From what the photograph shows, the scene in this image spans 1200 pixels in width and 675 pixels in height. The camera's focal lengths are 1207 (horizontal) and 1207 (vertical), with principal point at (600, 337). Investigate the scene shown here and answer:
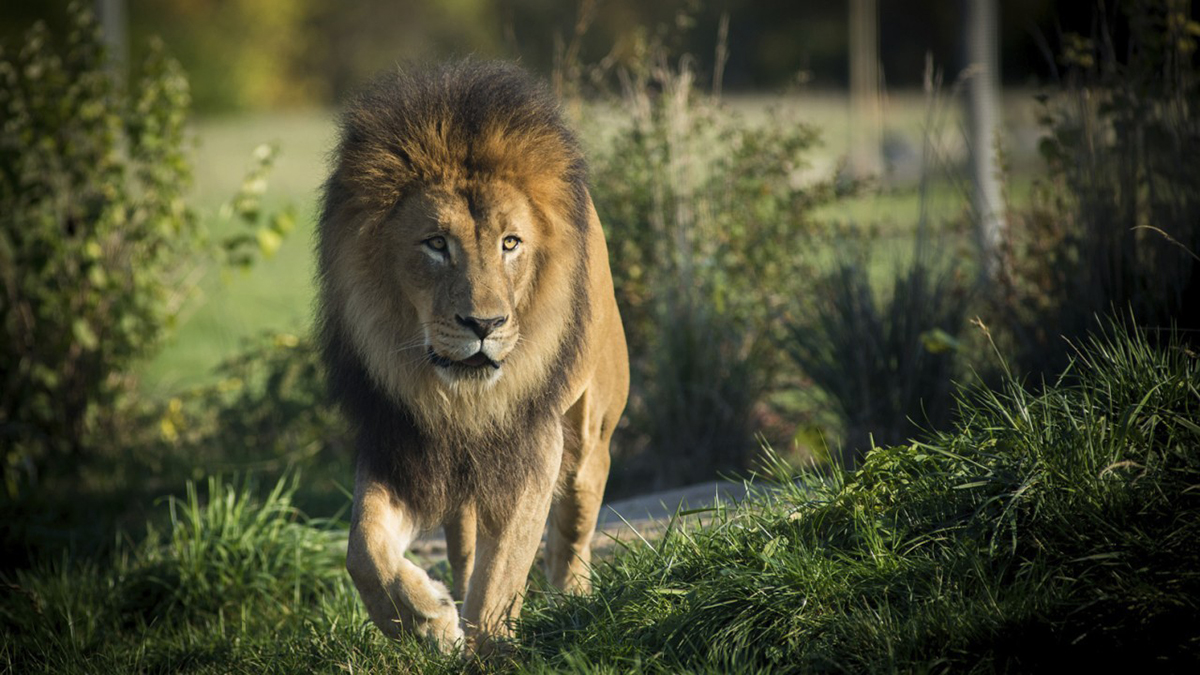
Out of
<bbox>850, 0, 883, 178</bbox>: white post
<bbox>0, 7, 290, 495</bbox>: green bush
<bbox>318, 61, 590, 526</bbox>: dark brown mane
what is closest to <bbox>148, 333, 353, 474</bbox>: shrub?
<bbox>0, 7, 290, 495</bbox>: green bush

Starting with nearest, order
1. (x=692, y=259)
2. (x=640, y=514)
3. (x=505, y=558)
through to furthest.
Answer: (x=505, y=558), (x=640, y=514), (x=692, y=259)

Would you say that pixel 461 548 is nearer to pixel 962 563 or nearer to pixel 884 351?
pixel 962 563

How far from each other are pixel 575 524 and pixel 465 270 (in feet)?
4.40

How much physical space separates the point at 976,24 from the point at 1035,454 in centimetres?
514

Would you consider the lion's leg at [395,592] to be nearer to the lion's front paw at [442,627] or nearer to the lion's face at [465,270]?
the lion's front paw at [442,627]

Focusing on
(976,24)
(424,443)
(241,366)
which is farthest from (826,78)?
(424,443)

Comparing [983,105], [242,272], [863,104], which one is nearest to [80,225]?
[242,272]

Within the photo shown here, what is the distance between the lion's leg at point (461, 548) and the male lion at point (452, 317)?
27cm

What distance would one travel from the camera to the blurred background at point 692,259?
5.11 meters

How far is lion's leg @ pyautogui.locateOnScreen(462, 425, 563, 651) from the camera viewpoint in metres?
3.59

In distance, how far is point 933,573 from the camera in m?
3.10

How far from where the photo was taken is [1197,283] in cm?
467

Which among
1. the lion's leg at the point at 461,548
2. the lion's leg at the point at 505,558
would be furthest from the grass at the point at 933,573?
the lion's leg at the point at 461,548

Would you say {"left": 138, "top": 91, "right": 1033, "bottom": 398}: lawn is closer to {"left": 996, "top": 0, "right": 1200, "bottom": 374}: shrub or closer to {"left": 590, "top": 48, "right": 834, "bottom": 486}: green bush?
{"left": 590, "top": 48, "right": 834, "bottom": 486}: green bush
